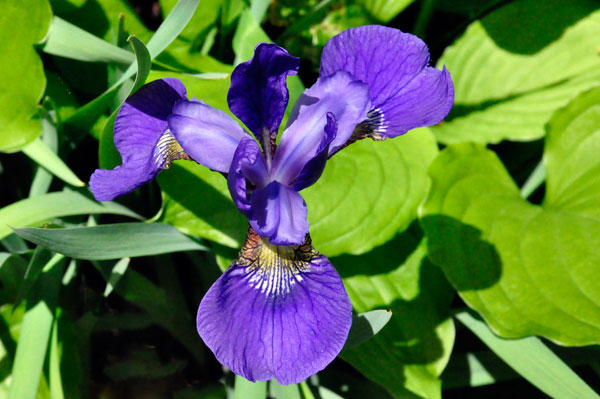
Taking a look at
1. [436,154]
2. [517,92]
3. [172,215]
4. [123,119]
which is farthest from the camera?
[517,92]

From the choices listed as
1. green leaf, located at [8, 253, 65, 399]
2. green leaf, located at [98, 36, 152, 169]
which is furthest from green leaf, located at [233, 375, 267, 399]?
green leaf, located at [98, 36, 152, 169]

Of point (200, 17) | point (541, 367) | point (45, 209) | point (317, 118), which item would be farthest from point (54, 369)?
point (541, 367)

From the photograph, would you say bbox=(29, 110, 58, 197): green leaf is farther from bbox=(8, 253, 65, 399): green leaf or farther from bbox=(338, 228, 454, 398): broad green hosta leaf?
bbox=(338, 228, 454, 398): broad green hosta leaf

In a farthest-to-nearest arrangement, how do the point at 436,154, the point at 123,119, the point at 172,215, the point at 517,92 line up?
the point at 517,92, the point at 436,154, the point at 172,215, the point at 123,119

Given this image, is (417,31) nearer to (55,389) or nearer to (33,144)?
(33,144)

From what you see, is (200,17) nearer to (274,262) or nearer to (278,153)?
(278,153)

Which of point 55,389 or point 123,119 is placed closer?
point 123,119

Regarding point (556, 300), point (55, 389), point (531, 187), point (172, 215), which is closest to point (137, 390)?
point (55, 389)
